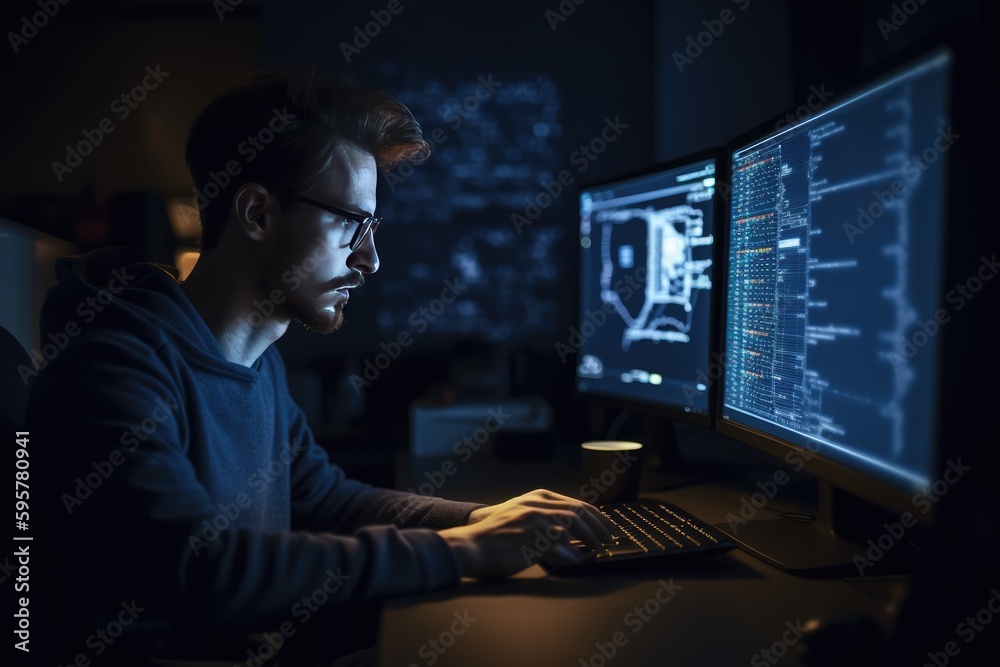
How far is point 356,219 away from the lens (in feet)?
3.59

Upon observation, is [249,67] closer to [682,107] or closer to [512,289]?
[512,289]

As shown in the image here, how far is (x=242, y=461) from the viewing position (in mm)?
1091

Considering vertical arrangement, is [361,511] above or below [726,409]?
below

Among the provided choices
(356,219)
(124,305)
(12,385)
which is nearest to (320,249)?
(356,219)

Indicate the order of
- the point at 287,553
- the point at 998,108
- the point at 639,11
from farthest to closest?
the point at 639,11
the point at 287,553
the point at 998,108

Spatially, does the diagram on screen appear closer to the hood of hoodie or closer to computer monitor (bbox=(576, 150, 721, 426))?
computer monitor (bbox=(576, 150, 721, 426))

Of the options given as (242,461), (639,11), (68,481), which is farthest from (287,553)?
(639,11)

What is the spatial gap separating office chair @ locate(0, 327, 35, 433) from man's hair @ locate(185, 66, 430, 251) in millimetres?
340

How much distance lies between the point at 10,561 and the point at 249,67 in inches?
91.8

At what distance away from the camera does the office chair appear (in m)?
0.78

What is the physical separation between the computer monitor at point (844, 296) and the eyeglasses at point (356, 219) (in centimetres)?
59

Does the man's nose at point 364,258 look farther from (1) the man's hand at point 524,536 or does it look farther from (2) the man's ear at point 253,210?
(1) the man's hand at point 524,536

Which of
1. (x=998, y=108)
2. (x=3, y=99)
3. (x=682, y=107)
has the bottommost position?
(x=998, y=108)

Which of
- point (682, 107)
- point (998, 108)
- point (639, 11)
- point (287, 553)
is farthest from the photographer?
point (639, 11)
